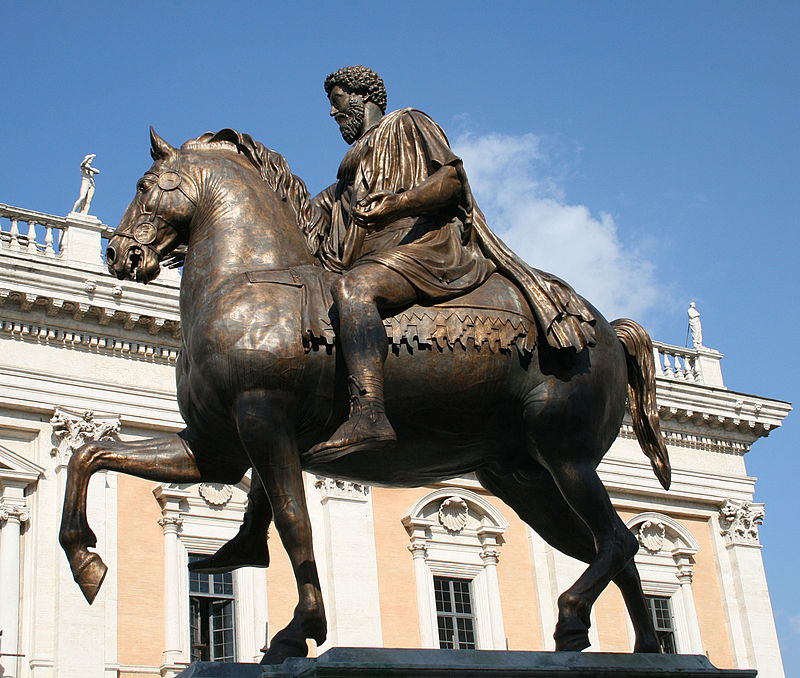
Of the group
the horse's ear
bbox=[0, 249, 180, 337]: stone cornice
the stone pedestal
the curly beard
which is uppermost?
bbox=[0, 249, 180, 337]: stone cornice

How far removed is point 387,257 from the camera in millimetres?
5043

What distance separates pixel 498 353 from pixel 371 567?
15581 mm

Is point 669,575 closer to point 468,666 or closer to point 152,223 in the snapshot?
point 152,223

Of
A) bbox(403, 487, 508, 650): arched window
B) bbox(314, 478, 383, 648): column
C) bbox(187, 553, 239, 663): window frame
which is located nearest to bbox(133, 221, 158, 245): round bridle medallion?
bbox(187, 553, 239, 663): window frame

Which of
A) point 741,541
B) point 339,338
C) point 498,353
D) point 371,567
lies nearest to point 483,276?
point 498,353

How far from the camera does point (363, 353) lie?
4.73 m

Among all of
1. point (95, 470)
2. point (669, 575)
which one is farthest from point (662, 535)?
point (95, 470)

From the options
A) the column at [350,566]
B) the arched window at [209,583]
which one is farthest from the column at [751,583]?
the arched window at [209,583]

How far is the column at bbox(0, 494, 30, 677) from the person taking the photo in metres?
17.0

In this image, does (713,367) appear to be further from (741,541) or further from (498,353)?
(498,353)

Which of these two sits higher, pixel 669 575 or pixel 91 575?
pixel 669 575

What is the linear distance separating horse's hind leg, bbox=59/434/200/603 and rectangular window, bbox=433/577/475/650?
16.1 m

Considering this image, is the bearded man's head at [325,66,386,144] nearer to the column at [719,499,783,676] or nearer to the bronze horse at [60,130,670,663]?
the bronze horse at [60,130,670,663]

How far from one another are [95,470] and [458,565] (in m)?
16.9
